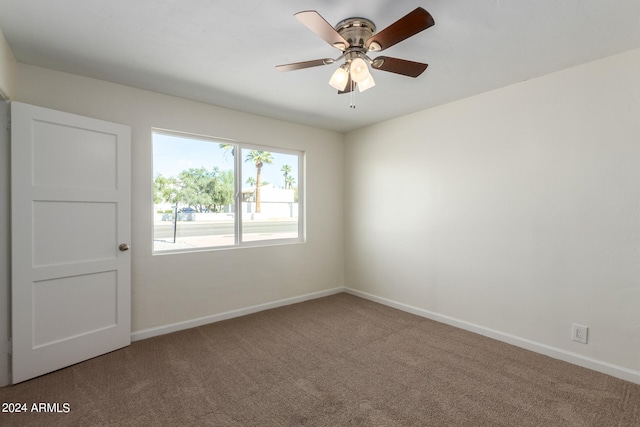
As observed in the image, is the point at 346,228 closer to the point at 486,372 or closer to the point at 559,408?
the point at 486,372

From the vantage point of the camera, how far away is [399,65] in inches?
78.9

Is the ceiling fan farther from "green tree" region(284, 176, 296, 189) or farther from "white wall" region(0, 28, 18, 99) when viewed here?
"green tree" region(284, 176, 296, 189)

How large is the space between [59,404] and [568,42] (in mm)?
4270

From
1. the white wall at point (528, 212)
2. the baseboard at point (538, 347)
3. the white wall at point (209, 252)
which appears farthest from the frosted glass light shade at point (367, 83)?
the baseboard at point (538, 347)

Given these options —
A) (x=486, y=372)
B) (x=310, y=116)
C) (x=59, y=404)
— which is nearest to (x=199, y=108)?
(x=310, y=116)

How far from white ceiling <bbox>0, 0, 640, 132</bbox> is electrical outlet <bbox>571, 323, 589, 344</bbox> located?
216cm

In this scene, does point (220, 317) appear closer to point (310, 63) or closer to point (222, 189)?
point (222, 189)

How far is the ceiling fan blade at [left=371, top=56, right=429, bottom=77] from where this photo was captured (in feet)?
6.39

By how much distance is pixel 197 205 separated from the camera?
11.4 ft

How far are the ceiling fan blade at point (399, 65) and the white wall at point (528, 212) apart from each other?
1.47m

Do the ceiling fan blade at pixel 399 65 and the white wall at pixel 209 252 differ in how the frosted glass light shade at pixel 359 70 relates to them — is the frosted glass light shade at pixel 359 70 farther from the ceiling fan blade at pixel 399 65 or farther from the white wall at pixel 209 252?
the white wall at pixel 209 252

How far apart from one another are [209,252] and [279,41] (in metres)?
2.32

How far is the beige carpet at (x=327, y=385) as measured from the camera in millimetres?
1901

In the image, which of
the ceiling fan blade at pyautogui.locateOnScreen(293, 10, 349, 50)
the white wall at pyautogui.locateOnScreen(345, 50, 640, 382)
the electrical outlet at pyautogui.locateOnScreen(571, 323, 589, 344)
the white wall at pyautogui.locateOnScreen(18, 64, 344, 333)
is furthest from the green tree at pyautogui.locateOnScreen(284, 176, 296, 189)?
the electrical outlet at pyautogui.locateOnScreen(571, 323, 589, 344)
